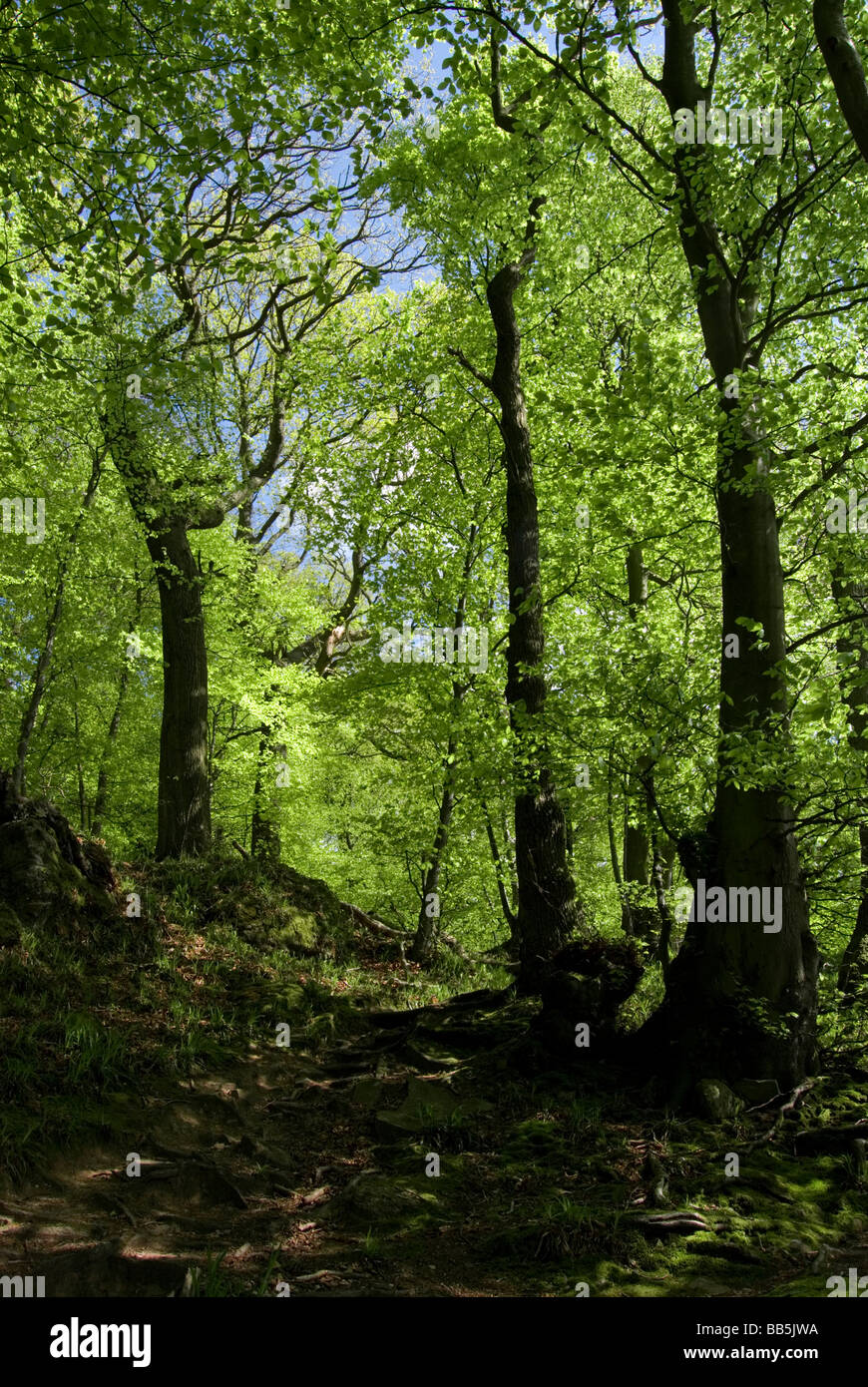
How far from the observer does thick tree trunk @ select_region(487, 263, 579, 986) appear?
8398 millimetres

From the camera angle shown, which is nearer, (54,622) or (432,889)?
(432,889)

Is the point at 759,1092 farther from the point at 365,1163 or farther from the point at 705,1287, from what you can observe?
the point at 365,1163

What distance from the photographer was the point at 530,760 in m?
7.96

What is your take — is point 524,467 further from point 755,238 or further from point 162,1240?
point 162,1240

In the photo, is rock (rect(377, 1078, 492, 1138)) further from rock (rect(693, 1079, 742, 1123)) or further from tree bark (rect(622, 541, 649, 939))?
tree bark (rect(622, 541, 649, 939))

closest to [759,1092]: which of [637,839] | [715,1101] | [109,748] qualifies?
[715,1101]

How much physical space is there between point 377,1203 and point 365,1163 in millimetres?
927

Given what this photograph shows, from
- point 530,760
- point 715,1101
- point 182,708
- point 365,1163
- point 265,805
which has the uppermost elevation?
point 182,708

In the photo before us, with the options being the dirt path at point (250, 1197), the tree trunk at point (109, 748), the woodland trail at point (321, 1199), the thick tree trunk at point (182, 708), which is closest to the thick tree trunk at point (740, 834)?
the woodland trail at point (321, 1199)

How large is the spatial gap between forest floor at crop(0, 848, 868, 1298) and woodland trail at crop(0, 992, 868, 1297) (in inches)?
0.7

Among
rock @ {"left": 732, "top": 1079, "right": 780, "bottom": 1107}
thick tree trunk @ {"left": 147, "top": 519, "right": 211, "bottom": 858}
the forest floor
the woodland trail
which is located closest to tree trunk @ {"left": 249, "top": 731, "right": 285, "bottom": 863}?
thick tree trunk @ {"left": 147, "top": 519, "right": 211, "bottom": 858}

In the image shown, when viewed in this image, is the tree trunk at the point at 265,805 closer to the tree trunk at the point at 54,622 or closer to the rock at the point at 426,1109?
the tree trunk at the point at 54,622

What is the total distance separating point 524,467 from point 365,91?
167 inches
